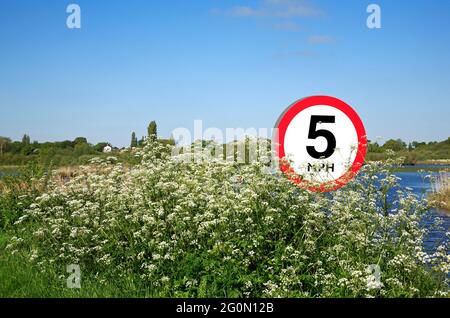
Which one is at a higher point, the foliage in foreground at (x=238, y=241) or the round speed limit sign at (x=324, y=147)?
the round speed limit sign at (x=324, y=147)

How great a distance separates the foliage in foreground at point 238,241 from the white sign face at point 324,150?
0.94 feet

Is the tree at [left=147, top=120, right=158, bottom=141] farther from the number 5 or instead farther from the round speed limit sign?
the number 5

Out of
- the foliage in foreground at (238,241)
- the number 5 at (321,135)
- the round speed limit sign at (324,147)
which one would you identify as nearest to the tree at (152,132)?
the foliage in foreground at (238,241)

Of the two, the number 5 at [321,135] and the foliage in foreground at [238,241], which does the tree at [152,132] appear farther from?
the number 5 at [321,135]

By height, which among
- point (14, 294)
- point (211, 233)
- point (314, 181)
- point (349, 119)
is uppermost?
point (349, 119)

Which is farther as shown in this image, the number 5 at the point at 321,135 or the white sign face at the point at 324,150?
the white sign face at the point at 324,150

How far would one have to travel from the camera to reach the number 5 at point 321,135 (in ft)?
20.2

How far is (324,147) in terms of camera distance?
22.6 feet

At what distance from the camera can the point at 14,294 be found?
19.1 feet

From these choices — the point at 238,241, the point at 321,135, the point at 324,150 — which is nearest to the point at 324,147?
the point at 324,150

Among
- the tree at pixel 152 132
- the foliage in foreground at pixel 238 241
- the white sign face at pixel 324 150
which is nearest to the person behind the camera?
the foliage in foreground at pixel 238 241
